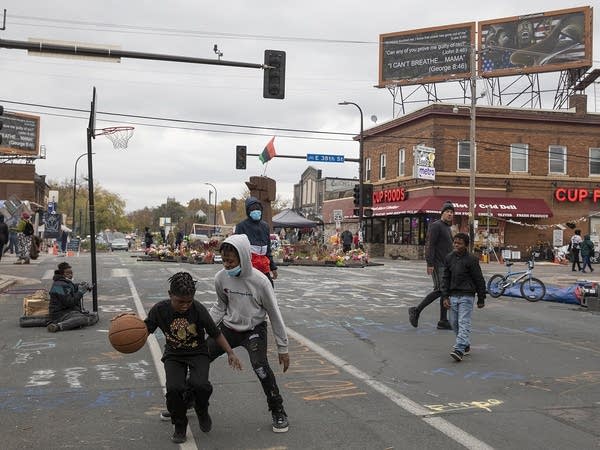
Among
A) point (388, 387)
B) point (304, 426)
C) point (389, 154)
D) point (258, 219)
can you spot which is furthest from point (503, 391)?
point (389, 154)

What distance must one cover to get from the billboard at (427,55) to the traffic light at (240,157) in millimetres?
12763

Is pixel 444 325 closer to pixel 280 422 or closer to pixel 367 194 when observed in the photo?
pixel 280 422

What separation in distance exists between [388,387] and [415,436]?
1438 millimetres

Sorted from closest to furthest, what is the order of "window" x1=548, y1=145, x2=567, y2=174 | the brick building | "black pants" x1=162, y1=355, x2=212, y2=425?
"black pants" x1=162, y1=355, x2=212, y2=425
the brick building
"window" x1=548, y1=145, x2=567, y2=174

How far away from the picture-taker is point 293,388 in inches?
233

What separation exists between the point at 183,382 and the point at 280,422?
0.83 meters

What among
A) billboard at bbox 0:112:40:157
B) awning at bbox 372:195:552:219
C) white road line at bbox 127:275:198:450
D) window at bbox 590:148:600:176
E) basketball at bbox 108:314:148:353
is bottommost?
white road line at bbox 127:275:198:450

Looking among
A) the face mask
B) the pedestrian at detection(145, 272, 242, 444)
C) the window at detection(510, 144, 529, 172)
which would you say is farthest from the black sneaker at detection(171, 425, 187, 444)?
the window at detection(510, 144, 529, 172)

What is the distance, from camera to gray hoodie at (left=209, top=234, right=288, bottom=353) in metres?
4.63

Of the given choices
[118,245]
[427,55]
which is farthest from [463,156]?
[118,245]

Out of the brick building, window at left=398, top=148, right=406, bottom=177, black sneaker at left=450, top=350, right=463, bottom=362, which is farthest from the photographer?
window at left=398, top=148, right=406, bottom=177

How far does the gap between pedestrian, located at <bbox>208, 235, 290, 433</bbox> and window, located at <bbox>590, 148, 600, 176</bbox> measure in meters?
37.2

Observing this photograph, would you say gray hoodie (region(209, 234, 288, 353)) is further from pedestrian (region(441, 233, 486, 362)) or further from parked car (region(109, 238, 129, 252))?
Result: parked car (region(109, 238, 129, 252))

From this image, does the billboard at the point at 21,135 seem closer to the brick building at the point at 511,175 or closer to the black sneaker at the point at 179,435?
the brick building at the point at 511,175
